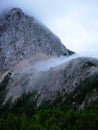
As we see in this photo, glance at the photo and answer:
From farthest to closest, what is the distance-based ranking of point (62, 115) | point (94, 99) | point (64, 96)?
point (64, 96) < point (94, 99) < point (62, 115)

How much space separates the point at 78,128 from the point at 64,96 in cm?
8390

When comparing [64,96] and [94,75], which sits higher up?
[94,75]

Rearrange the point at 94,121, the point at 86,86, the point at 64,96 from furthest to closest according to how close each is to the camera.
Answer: the point at 64,96 < the point at 86,86 < the point at 94,121

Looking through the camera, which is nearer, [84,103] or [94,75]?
[84,103]

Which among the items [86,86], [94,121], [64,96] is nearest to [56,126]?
[94,121]

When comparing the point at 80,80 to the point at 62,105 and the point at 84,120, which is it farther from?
the point at 84,120

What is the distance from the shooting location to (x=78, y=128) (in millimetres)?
111000

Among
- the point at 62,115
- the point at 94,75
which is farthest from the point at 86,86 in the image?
the point at 62,115

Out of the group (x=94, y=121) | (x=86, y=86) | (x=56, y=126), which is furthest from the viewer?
(x=86, y=86)

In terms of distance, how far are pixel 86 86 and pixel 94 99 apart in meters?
19.8

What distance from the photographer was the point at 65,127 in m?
119

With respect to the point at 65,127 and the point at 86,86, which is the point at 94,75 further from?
the point at 65,127

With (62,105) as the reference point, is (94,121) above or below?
above

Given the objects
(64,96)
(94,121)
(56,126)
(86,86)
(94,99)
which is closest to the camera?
(94,121)
